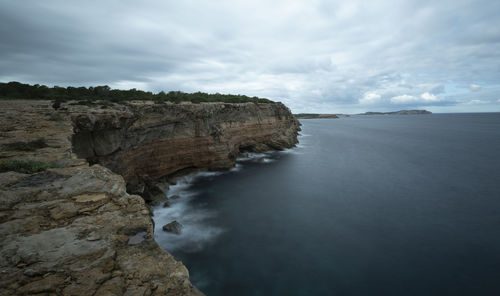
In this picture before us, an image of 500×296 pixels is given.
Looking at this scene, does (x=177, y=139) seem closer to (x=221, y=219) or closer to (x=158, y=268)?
(x=221, y=219)

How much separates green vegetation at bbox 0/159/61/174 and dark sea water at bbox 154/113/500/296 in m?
9.72

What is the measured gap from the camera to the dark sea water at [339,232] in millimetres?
12922

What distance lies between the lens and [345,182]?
95.9 feet

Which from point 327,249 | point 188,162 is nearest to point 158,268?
point 327,249

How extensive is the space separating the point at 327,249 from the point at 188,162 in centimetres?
1952

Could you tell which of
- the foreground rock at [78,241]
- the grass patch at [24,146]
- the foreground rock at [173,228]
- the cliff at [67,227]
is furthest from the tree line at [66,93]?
the foreground rock at [78,241]

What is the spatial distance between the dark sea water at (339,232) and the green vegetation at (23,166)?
31.9ft

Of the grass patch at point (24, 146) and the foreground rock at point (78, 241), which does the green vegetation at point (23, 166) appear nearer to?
the foreground rock at point (78, 241)

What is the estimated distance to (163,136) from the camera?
25.7 meters

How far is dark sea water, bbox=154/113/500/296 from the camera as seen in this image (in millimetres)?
12922

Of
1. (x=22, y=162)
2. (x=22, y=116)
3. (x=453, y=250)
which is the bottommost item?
(x=453, y=250)

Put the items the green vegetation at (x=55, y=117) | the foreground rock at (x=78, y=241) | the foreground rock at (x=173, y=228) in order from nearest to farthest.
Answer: the foreground rock at (x=78, y=241), the green vegetation at (x=55, y=117), the foreground rock at (x=173, y=228)

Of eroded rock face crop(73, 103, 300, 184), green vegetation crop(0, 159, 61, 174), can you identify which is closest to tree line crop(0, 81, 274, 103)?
eroded rock face crop(73, 103, 300, 184)

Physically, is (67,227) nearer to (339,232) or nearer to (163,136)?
(339,232)
